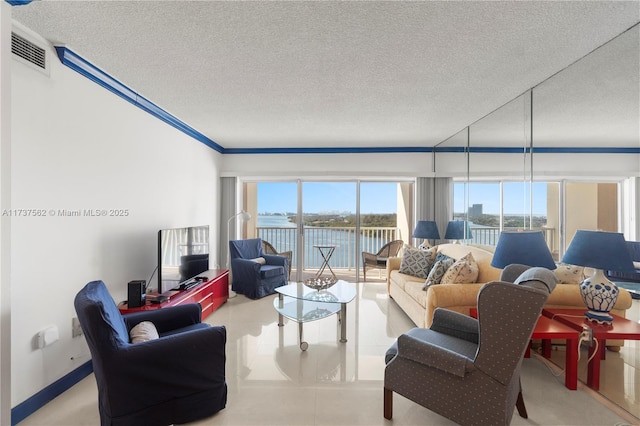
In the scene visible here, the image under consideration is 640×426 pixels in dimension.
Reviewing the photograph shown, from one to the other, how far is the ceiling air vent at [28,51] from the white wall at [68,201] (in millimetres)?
62

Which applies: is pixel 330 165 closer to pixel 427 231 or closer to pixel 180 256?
pixel 427 231

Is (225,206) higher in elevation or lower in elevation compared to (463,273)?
higher

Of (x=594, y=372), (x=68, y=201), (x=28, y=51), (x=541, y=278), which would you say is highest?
(x=28, y=51)

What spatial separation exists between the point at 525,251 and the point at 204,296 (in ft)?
10.9

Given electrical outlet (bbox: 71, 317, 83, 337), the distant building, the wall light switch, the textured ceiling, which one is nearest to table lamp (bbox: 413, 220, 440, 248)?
the distant building

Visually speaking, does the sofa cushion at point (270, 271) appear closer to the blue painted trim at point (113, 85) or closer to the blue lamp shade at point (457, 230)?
the blue painted trim at point (113, 85)

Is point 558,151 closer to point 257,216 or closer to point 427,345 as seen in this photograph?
point 427,345

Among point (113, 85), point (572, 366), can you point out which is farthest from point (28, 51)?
point (572, 366)

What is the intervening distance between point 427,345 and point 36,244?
262cm

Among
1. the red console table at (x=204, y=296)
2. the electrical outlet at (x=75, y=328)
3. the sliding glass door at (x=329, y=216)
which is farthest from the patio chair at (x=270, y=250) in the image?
the electrical outlet at (x=75, y=328)

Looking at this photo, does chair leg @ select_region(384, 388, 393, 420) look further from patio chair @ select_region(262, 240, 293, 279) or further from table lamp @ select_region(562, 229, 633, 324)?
patio chair @ select_region(262, 240, 293, 279)

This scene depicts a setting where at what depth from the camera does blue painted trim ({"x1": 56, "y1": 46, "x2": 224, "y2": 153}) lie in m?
2.15

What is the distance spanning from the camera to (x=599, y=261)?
200 cm

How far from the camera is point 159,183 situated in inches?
135
